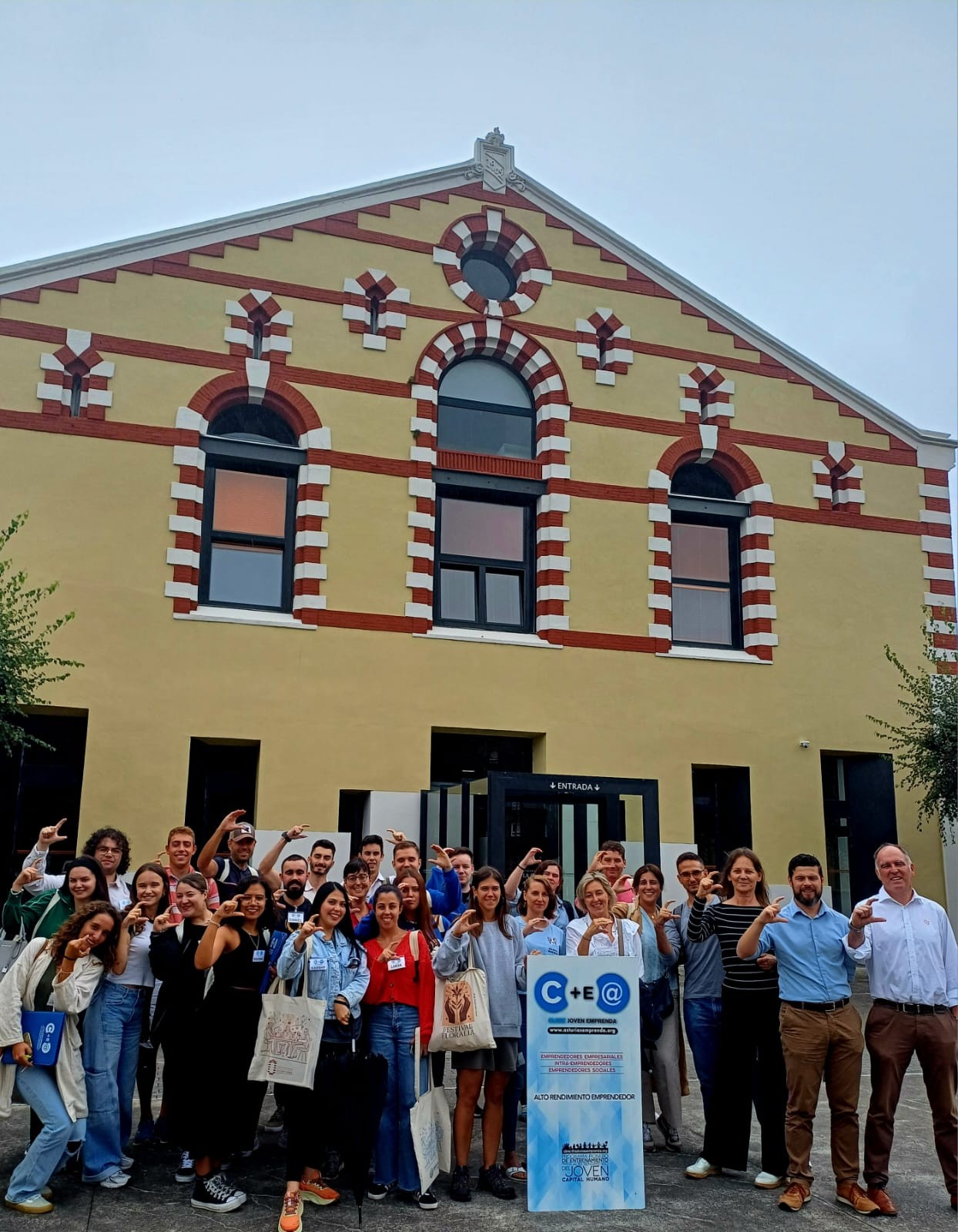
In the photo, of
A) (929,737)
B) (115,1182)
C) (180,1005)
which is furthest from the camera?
(929,737)

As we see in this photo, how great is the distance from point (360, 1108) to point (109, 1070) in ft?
5.29

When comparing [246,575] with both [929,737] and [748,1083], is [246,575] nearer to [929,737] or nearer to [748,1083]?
[929,737]

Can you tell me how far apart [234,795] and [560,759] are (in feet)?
14.5

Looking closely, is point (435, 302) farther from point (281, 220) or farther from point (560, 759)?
point (560, 759)

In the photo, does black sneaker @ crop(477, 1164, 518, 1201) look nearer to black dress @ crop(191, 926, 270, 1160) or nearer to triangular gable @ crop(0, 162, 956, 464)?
black dress @ crop(191, 926, 270, 1160)

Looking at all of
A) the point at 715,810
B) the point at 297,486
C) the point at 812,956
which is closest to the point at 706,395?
the point at 715,810

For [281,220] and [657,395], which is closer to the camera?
[281,220]

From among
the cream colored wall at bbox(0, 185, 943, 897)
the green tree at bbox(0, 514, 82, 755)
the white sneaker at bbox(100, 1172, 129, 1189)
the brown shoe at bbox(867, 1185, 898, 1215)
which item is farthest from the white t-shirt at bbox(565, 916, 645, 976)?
the cream colored wall at bbox(0, 185, 943, 897)

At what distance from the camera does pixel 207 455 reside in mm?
15516

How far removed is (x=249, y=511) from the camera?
51.7 ft

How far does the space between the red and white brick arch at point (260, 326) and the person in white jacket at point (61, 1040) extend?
33.6ft

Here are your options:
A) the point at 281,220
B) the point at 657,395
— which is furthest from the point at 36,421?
the point at 657,395

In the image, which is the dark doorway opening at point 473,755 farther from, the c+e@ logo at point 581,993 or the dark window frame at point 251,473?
the c+e@ logo at point 581,993

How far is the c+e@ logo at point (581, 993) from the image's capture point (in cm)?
719
